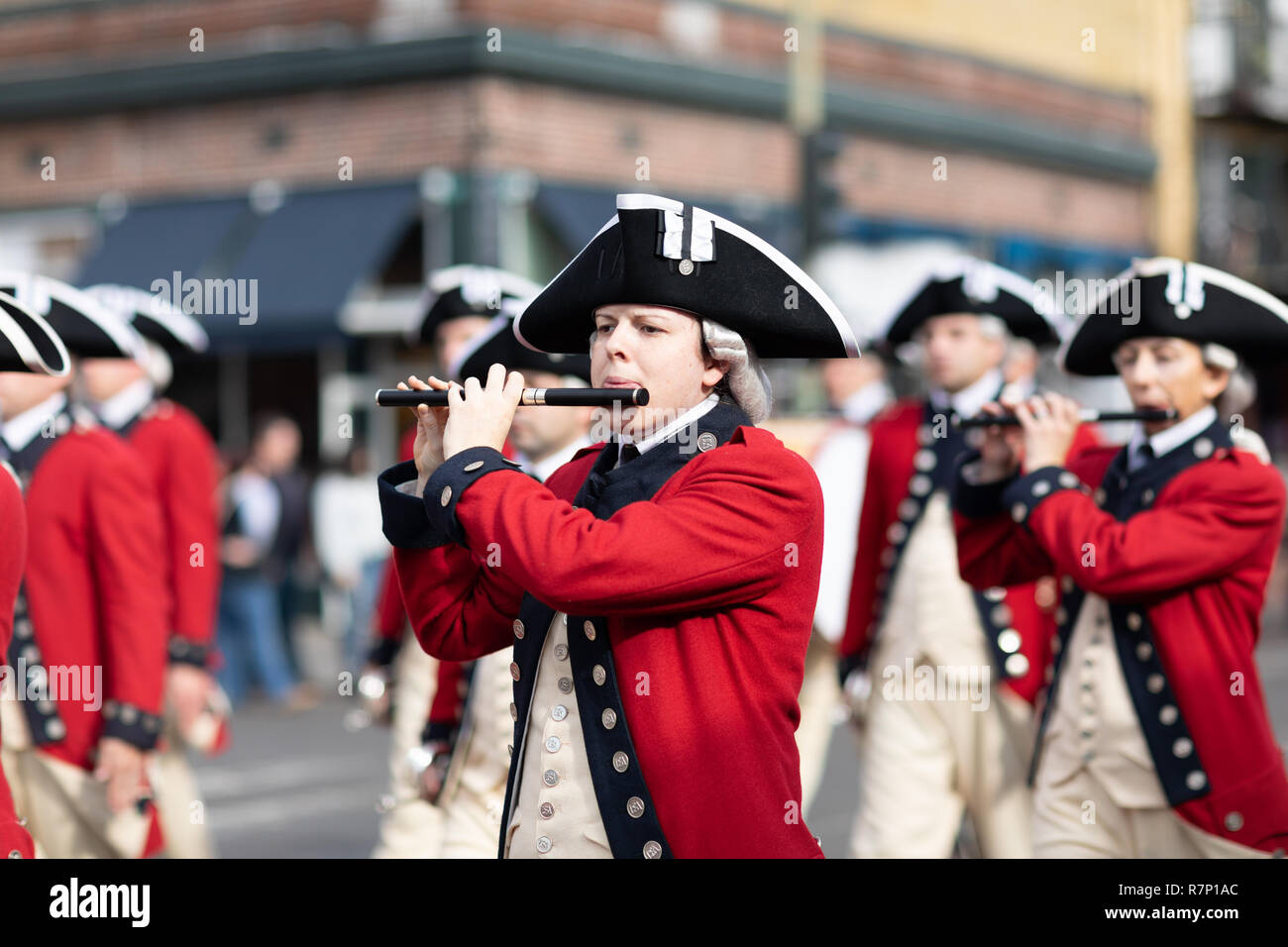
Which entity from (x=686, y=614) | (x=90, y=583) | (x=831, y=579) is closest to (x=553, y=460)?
(x=90, y=583)

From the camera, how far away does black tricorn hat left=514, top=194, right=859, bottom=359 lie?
11.4ft

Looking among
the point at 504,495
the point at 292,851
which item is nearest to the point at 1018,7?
the point at 292,851

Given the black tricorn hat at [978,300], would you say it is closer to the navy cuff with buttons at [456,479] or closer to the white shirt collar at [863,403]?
the white shirt collar at [863,403]

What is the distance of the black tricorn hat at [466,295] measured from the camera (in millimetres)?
6672

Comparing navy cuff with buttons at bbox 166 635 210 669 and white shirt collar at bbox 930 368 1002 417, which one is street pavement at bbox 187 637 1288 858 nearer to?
navy cuff with buttons at bbox 166 635 210 669

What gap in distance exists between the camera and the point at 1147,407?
512 centimetres

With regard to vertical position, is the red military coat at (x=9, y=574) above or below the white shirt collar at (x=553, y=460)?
below

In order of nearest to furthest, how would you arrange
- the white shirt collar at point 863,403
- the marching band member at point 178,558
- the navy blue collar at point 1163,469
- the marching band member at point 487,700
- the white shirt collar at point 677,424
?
the white shirt collar at point 677,424, the navy blue collar at point 1163,469, the marching band member at point 487,700, the marching band member at point 178,558, the white shirt collar at point 863,403

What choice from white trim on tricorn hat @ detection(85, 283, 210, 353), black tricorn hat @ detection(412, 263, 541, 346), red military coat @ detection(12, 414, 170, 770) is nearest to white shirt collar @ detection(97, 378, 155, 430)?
white trim on tricorn hat @ detection(85, 283, 210, 353)

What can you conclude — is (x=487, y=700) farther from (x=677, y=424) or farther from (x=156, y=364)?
(x=156, y=364)

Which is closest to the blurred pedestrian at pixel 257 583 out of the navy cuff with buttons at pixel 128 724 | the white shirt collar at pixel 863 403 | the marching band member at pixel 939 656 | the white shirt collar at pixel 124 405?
the white shirt collar at pixel 863 403

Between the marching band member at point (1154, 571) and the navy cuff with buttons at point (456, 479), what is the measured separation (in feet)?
6.16

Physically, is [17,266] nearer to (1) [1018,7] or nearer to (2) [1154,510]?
(1) [1018,7]

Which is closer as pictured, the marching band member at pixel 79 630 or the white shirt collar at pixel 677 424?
the white shirt collar at pixel 677 424
